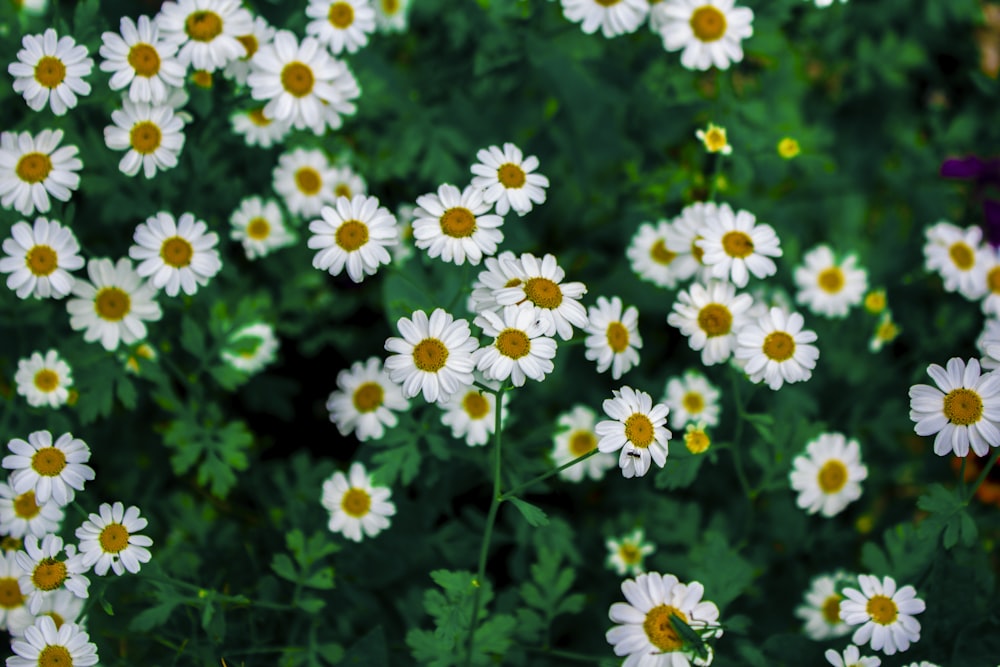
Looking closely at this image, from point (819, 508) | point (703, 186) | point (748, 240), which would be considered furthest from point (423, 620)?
point (703, 186)

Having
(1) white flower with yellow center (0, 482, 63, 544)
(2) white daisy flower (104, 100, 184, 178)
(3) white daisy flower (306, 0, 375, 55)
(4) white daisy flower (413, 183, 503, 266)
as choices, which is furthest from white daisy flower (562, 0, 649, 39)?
(1) white flower with yellow center (0, 482, 63, 544)

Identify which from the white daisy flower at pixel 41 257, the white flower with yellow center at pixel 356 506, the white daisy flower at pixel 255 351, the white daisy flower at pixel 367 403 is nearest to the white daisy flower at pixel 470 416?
the white daisy flower at pixel 367 403

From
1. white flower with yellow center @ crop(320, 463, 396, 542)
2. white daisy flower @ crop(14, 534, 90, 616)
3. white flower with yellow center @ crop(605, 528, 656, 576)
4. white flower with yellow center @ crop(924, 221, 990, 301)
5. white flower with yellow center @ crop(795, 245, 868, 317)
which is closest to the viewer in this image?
white daisy flower @ crop(14, 534, 90, 616)

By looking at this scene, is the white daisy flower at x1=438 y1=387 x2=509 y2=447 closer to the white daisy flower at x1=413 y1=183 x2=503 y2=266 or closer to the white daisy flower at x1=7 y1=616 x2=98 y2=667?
the white daisy flower at x1=413 y1=183 x2=503 y2=266

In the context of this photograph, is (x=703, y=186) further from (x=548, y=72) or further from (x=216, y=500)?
(x=216, y=500)

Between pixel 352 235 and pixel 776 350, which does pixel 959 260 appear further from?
pixel 352 235

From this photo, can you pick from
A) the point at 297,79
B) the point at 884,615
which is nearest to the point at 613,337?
the point at 884,615

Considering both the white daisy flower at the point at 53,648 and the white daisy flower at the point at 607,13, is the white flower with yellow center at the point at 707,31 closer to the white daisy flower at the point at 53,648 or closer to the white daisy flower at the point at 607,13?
the white daisy flower at the point at 607,13
